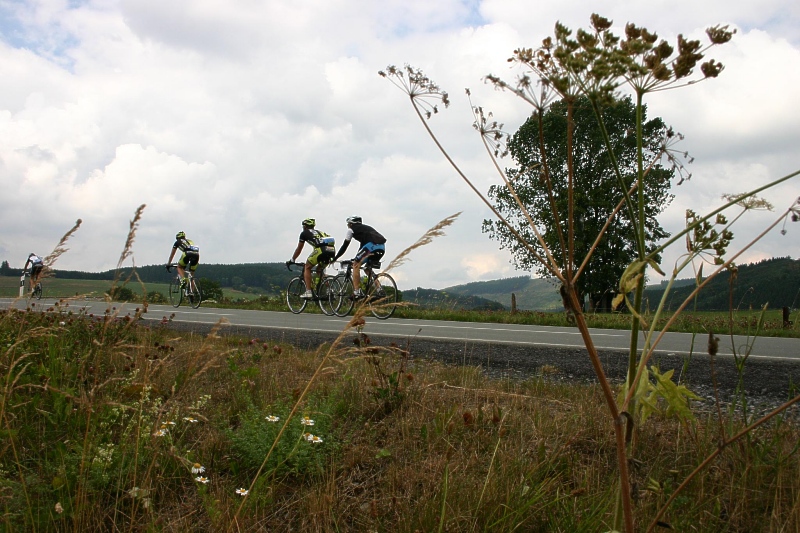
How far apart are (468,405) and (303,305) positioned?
13.5 metres

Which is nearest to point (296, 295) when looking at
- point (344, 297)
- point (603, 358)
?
point (344, 297)

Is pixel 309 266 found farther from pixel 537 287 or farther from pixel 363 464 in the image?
pixel 537 287

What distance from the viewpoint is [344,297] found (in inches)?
599


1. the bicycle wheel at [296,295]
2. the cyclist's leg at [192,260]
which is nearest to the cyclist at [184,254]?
the cyclist's leg at [192,260]

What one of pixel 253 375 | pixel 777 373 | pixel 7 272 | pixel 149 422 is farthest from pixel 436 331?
pixel 7 272

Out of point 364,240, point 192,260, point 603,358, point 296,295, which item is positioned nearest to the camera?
point 603,358

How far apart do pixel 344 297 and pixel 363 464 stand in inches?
488

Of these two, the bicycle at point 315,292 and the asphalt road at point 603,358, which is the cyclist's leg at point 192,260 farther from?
the asphalt road at point 603,358

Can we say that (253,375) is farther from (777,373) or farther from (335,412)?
(777,373)

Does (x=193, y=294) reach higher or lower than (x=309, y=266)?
lower

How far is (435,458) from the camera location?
277 centimetres

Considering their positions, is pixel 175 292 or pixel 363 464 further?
pixel 175 292

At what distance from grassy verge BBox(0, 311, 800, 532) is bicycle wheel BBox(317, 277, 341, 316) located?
11.6m

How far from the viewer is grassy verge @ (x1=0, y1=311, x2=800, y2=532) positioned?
228cm
